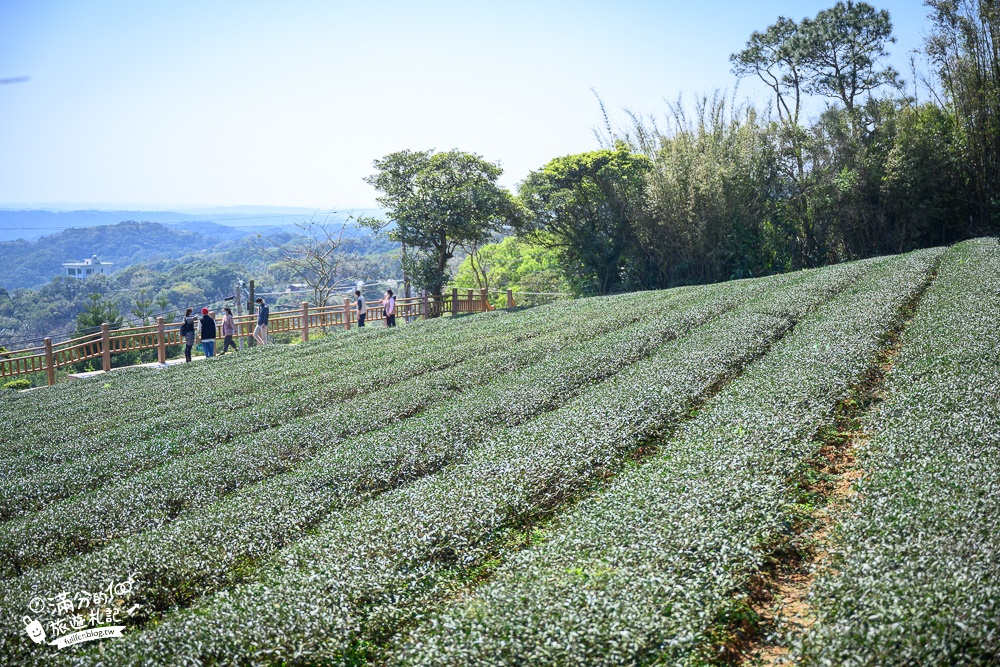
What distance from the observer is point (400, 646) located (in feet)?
13.8

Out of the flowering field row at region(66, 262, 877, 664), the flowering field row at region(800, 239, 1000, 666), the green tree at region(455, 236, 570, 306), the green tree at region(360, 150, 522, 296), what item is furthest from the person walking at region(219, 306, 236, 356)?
the green tree at region(455, 236, 570, 306)

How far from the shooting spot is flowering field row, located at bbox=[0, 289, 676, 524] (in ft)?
26.9

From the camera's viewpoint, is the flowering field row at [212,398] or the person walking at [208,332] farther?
the person walking at [208,332]

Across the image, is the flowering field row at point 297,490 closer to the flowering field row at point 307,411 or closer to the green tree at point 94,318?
the flowering field row at point 307,411

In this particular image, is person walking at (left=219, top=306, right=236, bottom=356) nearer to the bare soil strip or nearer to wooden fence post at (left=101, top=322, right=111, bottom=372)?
wooden fence post at (left=101, top=322, right=111, bottom=372)

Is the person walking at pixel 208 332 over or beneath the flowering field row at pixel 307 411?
over

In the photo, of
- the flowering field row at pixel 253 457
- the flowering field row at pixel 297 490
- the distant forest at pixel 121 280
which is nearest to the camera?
the flowering field row at pixel 297 490

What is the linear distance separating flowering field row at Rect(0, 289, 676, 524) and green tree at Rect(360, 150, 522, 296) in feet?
30.1

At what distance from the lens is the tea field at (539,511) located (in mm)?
3979

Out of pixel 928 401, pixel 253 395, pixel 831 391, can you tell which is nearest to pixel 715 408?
pixel 831 391

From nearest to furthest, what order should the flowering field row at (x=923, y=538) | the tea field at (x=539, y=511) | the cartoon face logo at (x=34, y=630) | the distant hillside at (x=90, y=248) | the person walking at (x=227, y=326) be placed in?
1. the flowering field row at (x=923, y=538)
2. the tea field at (x=539, y=511)
3. the cartoon face logo at (x=34, y=630)
4. the person walking at (x=227, y=326)
5. the distant hillside at (x=90, y=248)

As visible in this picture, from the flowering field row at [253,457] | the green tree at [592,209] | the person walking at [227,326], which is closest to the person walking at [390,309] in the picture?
the person walking at [227,326]

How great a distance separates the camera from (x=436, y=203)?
961 inches

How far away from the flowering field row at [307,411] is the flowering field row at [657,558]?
450 centimetres
